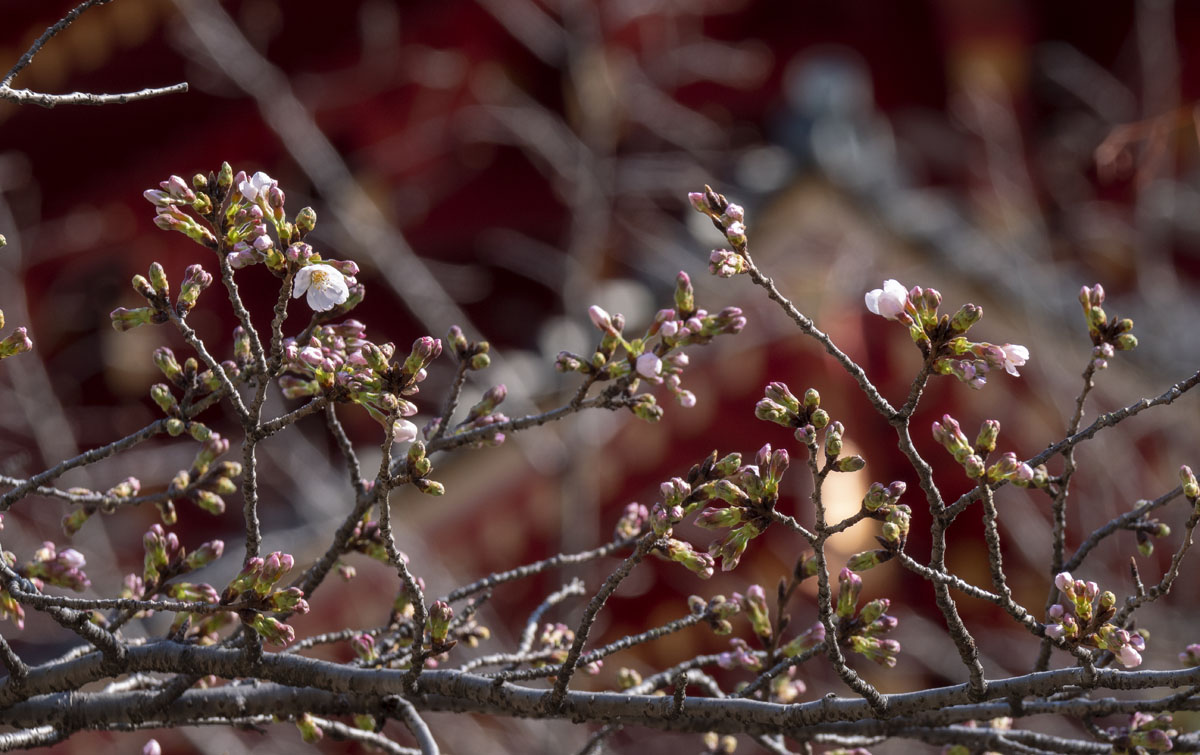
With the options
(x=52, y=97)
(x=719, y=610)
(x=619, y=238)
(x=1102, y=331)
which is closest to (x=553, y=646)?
(x=719, y=610)

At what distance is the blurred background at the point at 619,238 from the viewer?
3.50 m

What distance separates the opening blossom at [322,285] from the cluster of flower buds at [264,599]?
261 millimetres

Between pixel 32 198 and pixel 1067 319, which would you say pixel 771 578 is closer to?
pixel 1067 319

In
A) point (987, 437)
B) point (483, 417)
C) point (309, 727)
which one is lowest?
point (309, 727)

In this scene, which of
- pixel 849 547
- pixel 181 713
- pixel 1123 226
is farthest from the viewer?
pixel 1123 226

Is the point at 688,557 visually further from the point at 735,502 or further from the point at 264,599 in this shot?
the point at 264,599

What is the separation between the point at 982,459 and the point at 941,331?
15 centimetres

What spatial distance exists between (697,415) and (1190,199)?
256 centimetres

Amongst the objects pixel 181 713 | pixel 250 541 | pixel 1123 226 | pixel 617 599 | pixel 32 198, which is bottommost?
pixel 181 713

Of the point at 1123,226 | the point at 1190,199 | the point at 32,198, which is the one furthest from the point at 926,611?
the point at 32,198

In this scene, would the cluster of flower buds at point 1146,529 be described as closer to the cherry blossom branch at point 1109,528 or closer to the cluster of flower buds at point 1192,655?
the cherry blossom branch at point 1109,528

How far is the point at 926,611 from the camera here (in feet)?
13.8

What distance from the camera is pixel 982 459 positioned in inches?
45.5

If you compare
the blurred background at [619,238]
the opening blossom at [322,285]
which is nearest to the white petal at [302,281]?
the opening blossom at [322,285]
